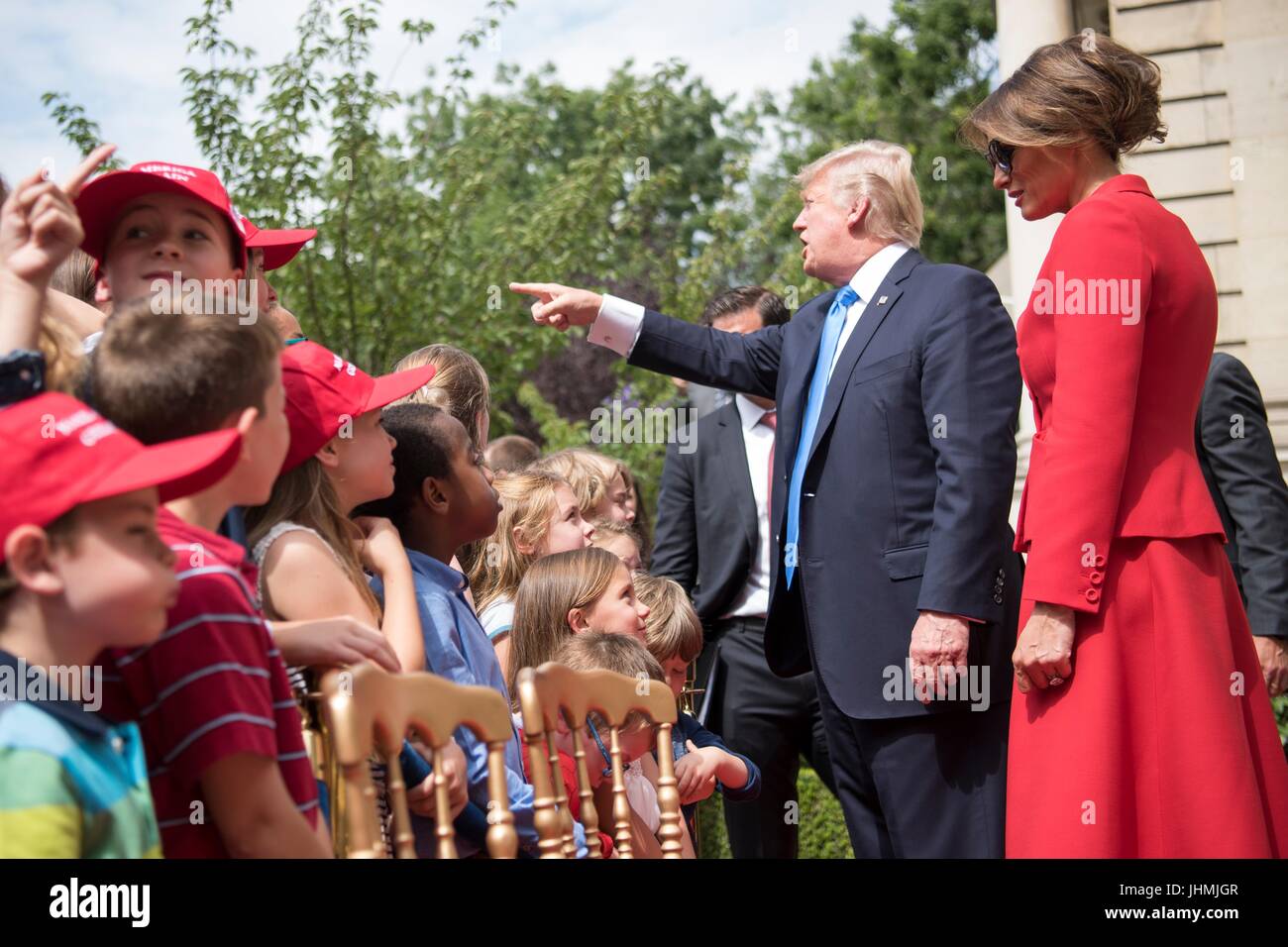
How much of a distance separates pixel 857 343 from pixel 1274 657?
69.4 inches

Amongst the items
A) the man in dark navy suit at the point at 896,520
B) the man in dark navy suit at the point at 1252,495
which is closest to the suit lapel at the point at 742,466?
the man in dark navy suit at the point at 896,520

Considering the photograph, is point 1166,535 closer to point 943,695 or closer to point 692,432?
point 943,695

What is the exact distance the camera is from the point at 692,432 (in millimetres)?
5504

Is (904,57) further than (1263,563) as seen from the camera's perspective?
Yes

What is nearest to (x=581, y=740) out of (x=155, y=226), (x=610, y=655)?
(x=610, y=655)

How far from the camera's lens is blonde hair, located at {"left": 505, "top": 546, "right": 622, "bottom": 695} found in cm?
381

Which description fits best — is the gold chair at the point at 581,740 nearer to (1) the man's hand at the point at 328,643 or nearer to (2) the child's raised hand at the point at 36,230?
(1) the man's hand at the point at 328,643

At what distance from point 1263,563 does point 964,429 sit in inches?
56.7

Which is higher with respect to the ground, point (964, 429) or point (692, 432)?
point (692, 432)

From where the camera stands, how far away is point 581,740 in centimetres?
247

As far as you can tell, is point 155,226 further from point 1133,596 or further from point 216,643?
point 1133,596

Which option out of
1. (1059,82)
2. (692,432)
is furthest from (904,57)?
(1059,82)

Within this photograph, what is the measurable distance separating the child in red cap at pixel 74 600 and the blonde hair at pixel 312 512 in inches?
33.8

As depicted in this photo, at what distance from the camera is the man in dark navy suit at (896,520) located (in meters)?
3.44
